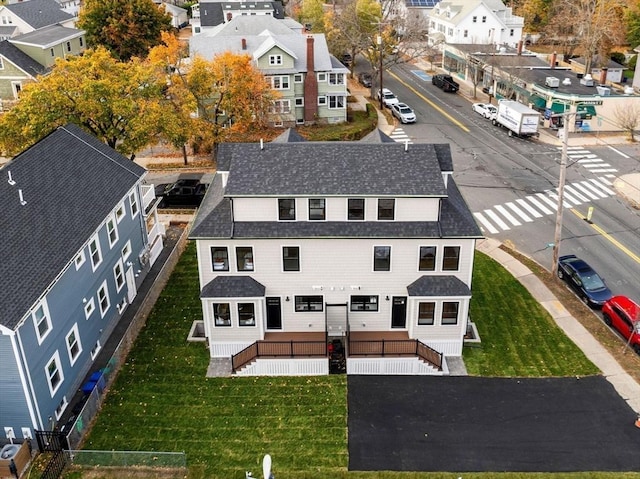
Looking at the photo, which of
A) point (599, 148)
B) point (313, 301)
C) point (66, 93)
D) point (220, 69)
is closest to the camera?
point (313, 301)

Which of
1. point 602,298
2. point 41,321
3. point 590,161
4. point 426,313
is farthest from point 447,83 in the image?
point 41,321

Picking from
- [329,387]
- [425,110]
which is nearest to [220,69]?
[425,110]

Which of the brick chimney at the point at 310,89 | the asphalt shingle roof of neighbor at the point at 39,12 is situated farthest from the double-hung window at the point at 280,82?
the asphalt shingle roof of neighbor at the point at 39,12

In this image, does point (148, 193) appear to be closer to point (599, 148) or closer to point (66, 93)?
point (66, 93)

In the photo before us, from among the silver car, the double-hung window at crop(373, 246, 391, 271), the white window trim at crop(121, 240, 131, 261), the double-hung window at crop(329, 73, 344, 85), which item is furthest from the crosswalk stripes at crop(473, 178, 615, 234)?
the double-hung window at crop(329, 73, 344, 85)

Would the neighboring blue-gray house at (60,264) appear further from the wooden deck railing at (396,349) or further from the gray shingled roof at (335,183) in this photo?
the wooden deck railing at (396,349)
